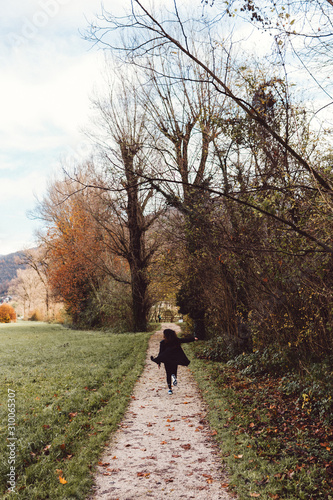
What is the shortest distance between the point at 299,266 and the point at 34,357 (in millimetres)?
11167

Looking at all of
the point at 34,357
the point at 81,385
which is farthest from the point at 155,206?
the point at 81,385

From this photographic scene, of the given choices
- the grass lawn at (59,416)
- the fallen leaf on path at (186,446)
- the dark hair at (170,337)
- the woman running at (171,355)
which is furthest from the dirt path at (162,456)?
the dark hair at (170,337)

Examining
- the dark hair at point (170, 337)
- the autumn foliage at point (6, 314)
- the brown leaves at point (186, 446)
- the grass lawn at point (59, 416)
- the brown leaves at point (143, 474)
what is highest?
the autumn foliage at point (6, 314)

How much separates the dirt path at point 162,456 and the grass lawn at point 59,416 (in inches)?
9.8

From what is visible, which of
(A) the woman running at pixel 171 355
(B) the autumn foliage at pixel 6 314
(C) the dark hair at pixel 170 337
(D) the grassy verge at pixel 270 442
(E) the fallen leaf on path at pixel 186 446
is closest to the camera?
(D) the grassy verge at pixel 270 442

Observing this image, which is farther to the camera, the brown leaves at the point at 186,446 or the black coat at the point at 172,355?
the black coat at the point at 172,355

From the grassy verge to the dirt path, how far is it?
10.6 inches

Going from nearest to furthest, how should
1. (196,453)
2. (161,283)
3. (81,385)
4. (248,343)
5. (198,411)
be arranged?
(196,453) → (198,411) → (81,385) → (248,343) → (161,283)

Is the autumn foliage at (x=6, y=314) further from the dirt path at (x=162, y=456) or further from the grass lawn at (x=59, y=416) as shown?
the dirt path at (x=162, y=456)

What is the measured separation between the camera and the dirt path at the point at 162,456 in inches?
164

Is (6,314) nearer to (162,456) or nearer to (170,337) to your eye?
(170,337)

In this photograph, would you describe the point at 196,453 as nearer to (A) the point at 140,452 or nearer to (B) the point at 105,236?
(A) the point at 140,452

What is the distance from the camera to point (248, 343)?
11.2 metres

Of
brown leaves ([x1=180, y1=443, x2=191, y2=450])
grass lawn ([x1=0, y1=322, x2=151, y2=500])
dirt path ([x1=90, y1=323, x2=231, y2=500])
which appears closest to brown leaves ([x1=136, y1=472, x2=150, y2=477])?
dirt path ([x1=90, y1=323, x2=231, y2=500])
